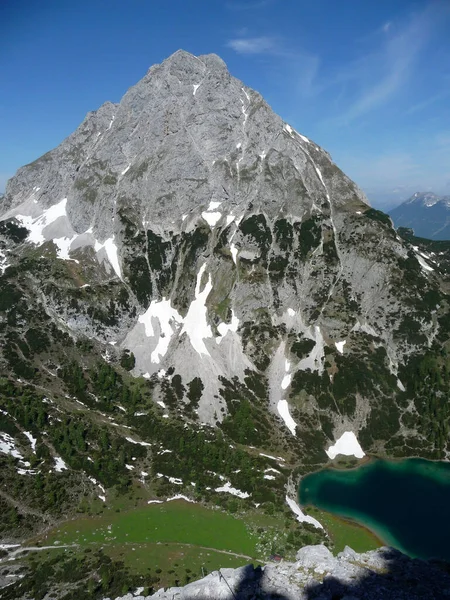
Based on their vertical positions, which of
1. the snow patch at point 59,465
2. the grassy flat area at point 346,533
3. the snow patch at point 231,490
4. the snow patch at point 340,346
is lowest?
the grassy flat area at point 346,533

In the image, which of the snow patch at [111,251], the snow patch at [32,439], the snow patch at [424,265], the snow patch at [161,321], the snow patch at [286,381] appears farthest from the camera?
the snow patch at [111,251]

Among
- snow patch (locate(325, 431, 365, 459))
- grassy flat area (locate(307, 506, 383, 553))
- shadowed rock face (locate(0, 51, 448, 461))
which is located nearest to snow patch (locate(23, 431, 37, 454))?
shadowed rock face (locate(0, 51, 448, 461))

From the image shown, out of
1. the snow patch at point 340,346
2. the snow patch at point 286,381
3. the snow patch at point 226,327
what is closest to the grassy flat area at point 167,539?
the snow patch at point 286,381

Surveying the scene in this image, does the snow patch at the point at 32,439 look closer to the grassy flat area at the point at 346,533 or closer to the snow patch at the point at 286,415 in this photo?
the grassy flat area at the point at 346,533

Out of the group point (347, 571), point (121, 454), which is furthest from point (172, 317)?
point (347, 571)

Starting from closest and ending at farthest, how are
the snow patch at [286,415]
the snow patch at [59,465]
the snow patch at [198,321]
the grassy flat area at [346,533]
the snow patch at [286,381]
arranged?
the grassy flat area at [346,533] → the snow patch at [59,465] → the snow patch at [286,415] → the snow patch at [286,381] → the snow patch at [198,321]

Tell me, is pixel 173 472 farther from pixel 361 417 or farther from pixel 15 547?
pixel 361 417

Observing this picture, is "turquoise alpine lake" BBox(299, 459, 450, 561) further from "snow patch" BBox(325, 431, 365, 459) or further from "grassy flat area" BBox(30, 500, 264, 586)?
"grassy flat area" BBox(30, 500, 264, 586)

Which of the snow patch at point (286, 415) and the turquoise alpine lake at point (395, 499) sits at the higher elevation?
the snow patch at point (286, 415)

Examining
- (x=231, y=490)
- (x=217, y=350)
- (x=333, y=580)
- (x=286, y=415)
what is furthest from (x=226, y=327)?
(x=333, y=580)
